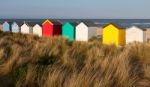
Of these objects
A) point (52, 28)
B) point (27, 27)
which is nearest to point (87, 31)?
point (52, 28)

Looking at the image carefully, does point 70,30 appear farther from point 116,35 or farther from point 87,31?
point 116,35

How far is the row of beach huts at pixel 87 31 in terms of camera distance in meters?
22.6

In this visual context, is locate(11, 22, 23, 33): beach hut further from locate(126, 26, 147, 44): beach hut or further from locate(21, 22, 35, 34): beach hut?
locate(126, 26, 147, 44): beach hut

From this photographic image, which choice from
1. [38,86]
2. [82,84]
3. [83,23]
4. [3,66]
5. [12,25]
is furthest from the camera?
[12,25]

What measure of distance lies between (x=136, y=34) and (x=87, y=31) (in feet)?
15.4

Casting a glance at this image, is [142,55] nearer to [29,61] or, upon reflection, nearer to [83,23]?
[29,61]

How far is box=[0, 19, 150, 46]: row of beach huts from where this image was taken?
22641 millimetres

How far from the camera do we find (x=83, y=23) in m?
26.2

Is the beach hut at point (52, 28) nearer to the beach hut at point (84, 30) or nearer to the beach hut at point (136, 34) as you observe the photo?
the beach hut at point (84, 30)

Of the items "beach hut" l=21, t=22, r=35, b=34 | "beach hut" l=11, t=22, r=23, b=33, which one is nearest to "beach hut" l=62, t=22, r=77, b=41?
"beach hut" l=21, t=22, r=35, b=34

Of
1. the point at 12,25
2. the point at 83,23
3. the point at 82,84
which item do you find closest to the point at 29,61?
the point at 82,84

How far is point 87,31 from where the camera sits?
2634cm

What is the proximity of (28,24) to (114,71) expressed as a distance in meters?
25.9

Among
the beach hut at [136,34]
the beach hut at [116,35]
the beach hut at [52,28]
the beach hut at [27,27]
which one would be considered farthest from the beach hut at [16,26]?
the beach hut at [136,34]
